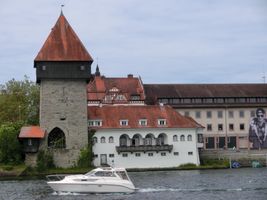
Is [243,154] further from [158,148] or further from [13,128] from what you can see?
[13,128]

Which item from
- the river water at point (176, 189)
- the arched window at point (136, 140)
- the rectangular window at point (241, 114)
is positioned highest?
the rectangular window at point (241, 114)

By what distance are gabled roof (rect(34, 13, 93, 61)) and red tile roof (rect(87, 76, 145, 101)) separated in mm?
27396

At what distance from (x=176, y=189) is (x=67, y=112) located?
102ft

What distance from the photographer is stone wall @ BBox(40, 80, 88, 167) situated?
8088 cm

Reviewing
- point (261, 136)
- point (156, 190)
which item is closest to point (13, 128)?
point (156, 190)

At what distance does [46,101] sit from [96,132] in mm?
7329

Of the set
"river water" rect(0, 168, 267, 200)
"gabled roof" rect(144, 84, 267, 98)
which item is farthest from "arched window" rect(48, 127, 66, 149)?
"gabled roof" rect(144, 84, 267, 98)

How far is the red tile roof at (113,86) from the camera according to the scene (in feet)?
359

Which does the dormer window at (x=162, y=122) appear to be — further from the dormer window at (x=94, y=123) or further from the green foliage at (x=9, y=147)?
the green foliage at (x=9, y=147)

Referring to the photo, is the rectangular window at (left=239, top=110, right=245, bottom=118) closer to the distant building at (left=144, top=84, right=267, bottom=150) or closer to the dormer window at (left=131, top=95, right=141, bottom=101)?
the distant building at (left=144, top=84, right=267, bottom=150)

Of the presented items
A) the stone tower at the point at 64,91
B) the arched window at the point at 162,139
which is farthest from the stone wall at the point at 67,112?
the arched window at the point at 162,139

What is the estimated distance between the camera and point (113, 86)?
111m

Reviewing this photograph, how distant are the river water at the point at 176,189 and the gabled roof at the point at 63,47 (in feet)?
66.0

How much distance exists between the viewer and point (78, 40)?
82.2 m
